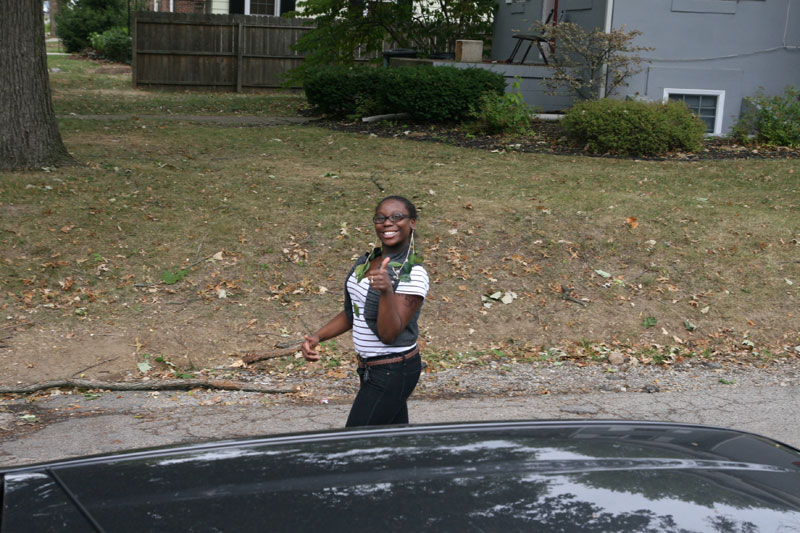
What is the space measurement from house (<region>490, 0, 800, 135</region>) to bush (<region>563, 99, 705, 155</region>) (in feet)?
7.58

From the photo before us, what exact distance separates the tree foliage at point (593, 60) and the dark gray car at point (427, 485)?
519 inches

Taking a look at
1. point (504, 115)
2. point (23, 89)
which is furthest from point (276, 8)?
point (23, 89)

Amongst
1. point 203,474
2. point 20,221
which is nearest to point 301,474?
point 203,474

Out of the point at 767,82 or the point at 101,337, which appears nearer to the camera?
the point at 101,337

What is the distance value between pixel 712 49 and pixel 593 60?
252 cm

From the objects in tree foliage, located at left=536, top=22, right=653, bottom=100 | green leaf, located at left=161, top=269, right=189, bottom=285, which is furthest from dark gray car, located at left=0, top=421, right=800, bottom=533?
tree foliage, located at left=536, top=22, right=653, bottom=100

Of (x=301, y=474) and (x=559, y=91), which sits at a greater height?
(x=559, y=91)

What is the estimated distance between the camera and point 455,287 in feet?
27.5

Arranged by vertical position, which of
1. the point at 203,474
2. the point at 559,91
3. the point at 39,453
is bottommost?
the point at 39,453

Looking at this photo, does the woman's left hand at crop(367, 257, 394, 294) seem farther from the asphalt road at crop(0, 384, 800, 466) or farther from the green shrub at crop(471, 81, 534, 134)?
the green shrub at crop(471, 81, 534, 134)

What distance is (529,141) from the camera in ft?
45.5

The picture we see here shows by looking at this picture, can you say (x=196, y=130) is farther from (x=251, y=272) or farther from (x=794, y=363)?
(x=794, y=363)

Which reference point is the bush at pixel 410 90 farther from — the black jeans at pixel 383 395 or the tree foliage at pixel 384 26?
the black jeans at pixel 383 395

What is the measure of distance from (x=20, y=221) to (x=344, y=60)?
11.7 meters
